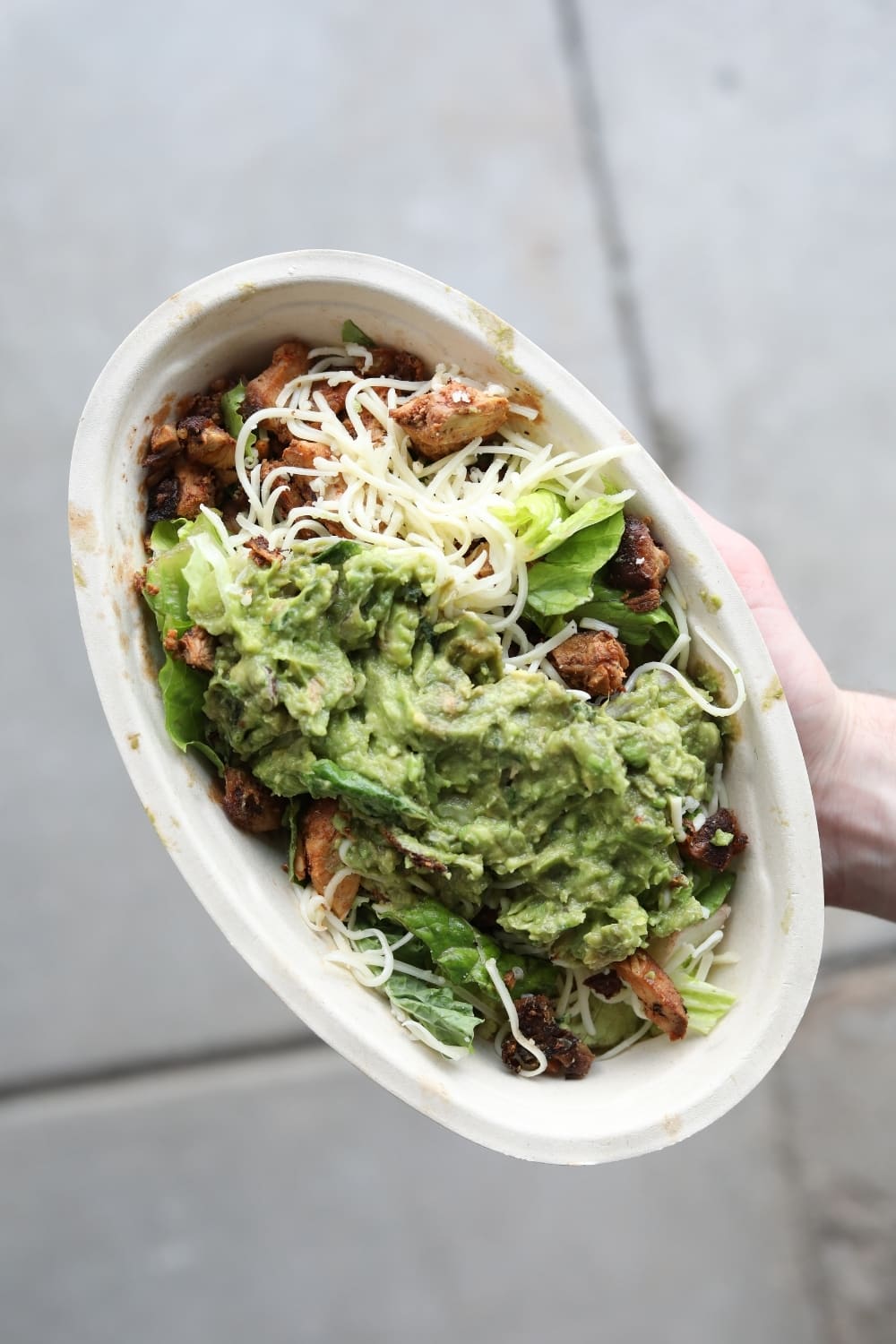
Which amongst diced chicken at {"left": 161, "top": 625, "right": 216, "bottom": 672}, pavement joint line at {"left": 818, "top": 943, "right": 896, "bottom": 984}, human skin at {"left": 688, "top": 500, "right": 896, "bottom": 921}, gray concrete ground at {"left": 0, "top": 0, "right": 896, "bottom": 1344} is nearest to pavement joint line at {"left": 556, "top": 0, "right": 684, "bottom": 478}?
gray concrete ground at {"left": 0, "top": 0, "right": 896, "bottom": 1344}

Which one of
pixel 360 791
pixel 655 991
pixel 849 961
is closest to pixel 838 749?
pixel 655 991

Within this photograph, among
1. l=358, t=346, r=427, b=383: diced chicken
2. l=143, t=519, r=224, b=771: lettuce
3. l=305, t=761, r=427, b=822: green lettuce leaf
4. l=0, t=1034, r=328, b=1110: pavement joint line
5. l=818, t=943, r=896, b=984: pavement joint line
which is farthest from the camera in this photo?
l=818, t=943, r=896, b=984: pavement joint line

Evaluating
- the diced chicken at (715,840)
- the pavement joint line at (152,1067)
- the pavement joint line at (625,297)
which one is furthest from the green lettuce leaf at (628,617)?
the pavement joint line at (152,1067)

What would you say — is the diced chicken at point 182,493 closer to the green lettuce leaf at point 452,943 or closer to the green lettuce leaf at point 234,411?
the green lettuce leaf at point 234,411

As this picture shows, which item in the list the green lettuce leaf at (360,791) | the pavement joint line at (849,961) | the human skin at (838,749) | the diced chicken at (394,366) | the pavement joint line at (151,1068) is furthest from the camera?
the pavement joint line at (849,961)

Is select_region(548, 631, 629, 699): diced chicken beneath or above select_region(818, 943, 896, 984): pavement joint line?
above

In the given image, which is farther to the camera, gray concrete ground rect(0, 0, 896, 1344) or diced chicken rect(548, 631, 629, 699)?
gray concrete ground rect(0, 0, 896, 1344)

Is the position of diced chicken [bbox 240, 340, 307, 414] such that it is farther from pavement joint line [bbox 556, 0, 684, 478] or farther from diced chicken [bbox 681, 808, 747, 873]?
pavement joint line [bbox 556, 0, 684, 478]
